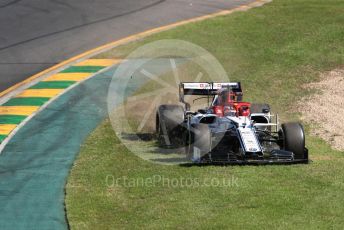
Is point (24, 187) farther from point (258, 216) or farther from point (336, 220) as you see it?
point (336, 220)

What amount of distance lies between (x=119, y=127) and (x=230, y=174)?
561 centimetres

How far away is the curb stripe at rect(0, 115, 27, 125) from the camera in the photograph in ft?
78.7

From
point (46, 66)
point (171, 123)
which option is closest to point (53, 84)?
point (46, 66)

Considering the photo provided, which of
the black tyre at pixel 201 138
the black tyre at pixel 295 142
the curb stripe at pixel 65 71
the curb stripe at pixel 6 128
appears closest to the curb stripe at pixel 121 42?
the curb stripe at pixel 65 71

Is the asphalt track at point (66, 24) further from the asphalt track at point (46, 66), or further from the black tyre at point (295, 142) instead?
the black tyre at point (295, 142)

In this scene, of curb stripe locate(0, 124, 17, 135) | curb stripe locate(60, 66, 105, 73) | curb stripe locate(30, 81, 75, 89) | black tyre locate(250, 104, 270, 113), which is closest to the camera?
black tyre locate(250, 104, 270, 113)

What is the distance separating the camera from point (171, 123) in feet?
70.1

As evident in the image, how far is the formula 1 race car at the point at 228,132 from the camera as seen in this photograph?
65.2 feet

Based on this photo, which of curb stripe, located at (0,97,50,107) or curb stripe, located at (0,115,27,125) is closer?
curb stripe, located at (0,115,27,125)

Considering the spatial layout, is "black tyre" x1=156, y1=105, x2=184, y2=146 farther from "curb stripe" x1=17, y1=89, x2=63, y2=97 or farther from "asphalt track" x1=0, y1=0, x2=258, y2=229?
"curb stripe" x1=17, y1=89, x2=63, y2=97

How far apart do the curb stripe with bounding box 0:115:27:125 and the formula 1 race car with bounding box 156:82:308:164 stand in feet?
14.9

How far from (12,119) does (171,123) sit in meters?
5.71

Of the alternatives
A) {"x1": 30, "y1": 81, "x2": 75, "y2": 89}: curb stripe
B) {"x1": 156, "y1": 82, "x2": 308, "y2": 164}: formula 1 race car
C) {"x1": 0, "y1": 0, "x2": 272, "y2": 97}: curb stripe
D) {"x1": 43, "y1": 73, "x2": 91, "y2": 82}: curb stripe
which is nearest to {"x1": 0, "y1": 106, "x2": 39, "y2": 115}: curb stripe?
{"x1": 0, "y1": 0, "x2": 272, "y2": 97}: curb stripe

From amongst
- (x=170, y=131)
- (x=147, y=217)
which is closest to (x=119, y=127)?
(x=170, y=131)
